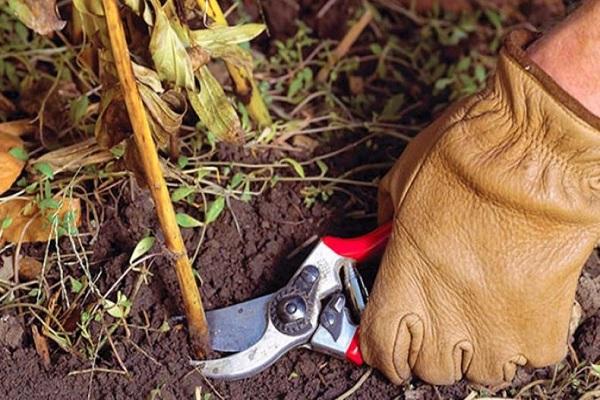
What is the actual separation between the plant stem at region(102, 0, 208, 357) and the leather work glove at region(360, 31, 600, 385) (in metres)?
0.22

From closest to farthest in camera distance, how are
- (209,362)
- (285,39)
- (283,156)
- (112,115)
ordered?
(112,115) < (209,362) < (283,156) < (285,39)

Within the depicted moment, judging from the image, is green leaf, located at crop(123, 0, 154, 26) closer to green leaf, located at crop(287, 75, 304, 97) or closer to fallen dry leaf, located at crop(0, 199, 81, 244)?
fallen dry leaf, located at crop(0, 199, 81, 244)

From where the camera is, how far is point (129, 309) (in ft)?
4.97

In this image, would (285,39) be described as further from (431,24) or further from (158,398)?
(158,398)

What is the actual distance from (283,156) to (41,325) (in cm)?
47

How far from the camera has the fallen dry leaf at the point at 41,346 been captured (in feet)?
4.93

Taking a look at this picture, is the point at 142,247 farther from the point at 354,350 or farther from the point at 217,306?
the point at 354,350

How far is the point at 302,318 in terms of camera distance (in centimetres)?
147

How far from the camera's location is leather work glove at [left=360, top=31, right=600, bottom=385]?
135 centimetres

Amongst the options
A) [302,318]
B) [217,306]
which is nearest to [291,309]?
[302,318]

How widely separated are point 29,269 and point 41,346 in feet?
0.45

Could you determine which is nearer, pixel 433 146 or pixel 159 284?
pixel 433 146

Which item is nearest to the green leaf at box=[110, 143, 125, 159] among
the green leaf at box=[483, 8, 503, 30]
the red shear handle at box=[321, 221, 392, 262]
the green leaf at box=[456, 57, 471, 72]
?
the red shear handle at box=[321, 221, 392, 262]

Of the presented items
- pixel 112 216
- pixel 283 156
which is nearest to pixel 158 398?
pixel 112 216
